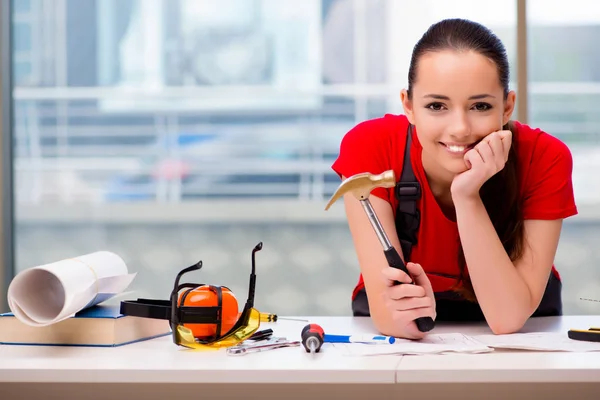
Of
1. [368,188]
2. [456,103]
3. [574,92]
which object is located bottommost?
[368,188]

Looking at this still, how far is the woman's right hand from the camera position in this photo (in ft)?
3.87

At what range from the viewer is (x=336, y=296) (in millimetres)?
3217

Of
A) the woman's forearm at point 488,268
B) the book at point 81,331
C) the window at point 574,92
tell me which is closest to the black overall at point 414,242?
the woman's forearm at point 488,268

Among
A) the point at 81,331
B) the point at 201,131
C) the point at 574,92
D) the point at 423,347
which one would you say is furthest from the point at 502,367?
the point at 201,131

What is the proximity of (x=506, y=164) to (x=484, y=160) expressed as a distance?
5.0 inches

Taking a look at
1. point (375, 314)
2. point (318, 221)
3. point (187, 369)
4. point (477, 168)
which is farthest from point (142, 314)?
point (318, 221)

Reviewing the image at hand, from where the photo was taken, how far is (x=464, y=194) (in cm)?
133

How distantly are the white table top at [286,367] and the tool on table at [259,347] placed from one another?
0.05 feet

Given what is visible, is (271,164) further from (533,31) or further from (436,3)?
(533,31)

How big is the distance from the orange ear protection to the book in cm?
12

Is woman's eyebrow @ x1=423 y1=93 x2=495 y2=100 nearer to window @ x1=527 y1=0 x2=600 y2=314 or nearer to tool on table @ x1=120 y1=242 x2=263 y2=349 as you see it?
tool on table @ x1=120 y1=242 x2=263 y2=349

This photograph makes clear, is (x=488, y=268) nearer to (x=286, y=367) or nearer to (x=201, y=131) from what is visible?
(x=286, y=367)

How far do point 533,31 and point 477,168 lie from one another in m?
1.79

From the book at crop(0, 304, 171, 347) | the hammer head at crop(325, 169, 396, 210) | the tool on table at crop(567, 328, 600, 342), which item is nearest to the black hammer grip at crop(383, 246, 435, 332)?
the hammer head at crop(325, 169, 396, 210)
